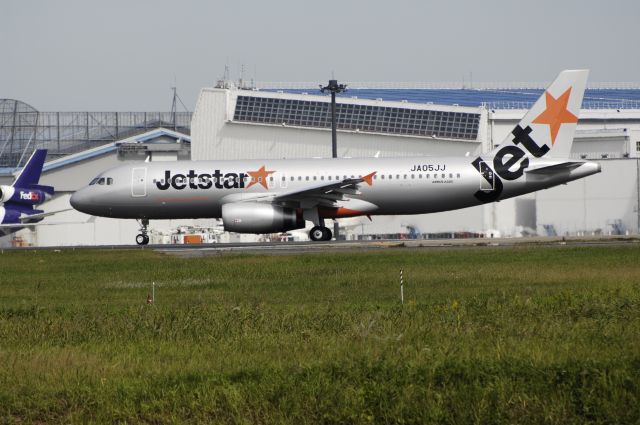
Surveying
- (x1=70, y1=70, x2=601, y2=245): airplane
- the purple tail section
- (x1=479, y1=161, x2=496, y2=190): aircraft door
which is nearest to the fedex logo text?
the purple tail section

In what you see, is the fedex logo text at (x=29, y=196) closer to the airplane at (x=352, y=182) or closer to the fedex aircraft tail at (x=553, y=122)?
the airplane at (x=352, y=182)

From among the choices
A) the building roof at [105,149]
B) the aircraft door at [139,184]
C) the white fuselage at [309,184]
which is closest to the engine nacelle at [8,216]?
the white fuselage at [309,184]

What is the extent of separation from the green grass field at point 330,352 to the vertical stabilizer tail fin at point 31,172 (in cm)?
3534

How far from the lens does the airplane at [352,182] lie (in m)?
46.9

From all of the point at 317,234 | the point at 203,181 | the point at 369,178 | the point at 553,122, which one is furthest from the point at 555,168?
the point at 203,181

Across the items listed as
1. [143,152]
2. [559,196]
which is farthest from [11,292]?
[143,152]

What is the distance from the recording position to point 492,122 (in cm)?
7950

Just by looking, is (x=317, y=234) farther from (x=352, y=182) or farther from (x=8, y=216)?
(x=8, y=216)

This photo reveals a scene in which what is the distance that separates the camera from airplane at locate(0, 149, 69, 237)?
57625 millimetres

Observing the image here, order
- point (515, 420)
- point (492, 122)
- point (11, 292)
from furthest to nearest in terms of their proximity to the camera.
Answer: point (492, 122) < point (11, 292) < point (515, 420)

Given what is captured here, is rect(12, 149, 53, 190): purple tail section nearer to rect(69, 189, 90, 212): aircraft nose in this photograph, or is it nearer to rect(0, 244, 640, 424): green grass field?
rect(69, 189, 90, 212): aircraft nose

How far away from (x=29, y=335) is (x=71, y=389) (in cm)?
476

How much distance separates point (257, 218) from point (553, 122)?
51.1 feet

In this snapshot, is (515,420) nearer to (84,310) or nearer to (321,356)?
(321,356)
